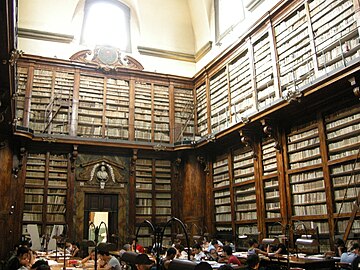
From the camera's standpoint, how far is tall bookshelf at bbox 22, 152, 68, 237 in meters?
9.33

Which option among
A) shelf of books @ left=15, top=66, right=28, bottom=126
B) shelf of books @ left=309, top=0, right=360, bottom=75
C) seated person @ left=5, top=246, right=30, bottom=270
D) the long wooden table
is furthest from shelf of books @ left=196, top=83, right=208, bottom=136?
seated person @ left=5, top=246, right=30, bottom=270

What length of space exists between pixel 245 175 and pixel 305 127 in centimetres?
209

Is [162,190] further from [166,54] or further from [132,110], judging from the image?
[166,54]

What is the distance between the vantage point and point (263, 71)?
27.4 ft

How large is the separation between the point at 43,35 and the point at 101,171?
4207mm

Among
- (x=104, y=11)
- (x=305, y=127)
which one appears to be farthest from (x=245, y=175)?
(x=104, y=11)

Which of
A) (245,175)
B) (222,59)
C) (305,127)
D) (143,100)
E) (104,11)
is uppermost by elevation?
(104,11)

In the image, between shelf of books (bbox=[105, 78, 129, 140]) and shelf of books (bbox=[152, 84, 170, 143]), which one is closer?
shelf of books (bbox=[105, 78, 129, 140])

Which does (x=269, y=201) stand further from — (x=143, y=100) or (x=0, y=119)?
(x=0, y=119)

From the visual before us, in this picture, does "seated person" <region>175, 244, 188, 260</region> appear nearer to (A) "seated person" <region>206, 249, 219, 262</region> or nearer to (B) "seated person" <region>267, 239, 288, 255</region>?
(A) "seated person" <region>206, 249, 219, 262</region>

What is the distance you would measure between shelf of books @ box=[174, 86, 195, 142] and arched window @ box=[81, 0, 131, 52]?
2219mm

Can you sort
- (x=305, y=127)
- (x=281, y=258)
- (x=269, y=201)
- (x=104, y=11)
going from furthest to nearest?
1. (x=104, y=11)
2. (x=269, y=201)
3. (x=305, y=127)
4. (x=281, y=258)

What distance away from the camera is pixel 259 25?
8602 millimetres

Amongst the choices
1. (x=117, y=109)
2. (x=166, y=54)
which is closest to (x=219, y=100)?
(x=117, y=109)
